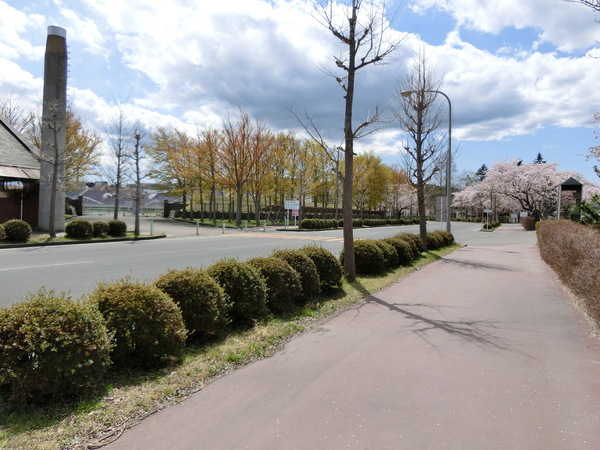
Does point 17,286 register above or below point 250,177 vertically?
below

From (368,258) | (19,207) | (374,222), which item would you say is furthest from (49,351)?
(374,222)

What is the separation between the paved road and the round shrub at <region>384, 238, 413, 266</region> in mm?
5784

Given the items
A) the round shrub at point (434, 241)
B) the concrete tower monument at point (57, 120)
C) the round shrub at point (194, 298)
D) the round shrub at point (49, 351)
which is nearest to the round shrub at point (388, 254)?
the round shrub at point (434, 241)

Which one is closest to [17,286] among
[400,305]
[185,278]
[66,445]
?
[185,278]

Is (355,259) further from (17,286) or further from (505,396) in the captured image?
(17,286)

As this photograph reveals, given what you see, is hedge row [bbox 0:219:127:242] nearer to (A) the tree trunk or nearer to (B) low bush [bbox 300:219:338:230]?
(A) the tree trunk

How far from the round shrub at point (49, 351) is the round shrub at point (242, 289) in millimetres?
2043

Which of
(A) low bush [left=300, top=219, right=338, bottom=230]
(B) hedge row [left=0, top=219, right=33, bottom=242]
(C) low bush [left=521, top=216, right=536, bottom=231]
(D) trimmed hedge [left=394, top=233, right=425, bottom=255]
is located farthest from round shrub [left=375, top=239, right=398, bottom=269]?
(C) low bush [left=521, top=216, right=536, bottom=231]

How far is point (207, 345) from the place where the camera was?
15.6ft

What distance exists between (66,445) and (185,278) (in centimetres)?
222

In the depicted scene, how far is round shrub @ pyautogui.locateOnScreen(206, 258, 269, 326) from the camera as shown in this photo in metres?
5.43

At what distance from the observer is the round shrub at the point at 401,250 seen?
1223 cm

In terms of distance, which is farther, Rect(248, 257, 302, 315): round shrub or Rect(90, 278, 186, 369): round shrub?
Rect(248, 257, 302, 315): round shrub

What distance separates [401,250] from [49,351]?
10378 millimetres
